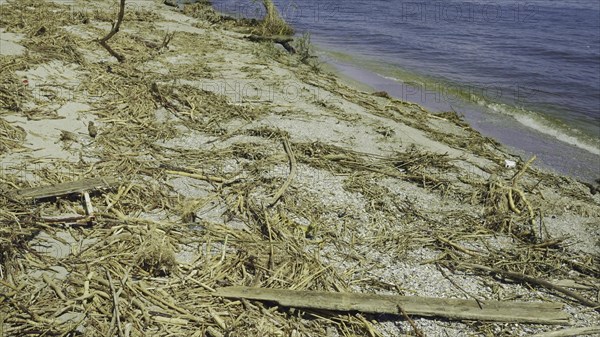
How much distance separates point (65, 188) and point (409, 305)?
3.23m

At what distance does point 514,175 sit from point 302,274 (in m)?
3.68

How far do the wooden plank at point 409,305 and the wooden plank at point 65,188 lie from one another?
178cm

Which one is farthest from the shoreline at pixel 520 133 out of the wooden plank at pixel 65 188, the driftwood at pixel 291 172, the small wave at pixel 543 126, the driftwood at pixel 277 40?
the wooden plank at pixel 65 188

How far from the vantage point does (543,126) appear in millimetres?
9508

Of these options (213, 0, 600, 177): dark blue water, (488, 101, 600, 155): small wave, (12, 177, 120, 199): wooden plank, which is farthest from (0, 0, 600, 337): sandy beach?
(213, 0, 600, 177): dark blue water

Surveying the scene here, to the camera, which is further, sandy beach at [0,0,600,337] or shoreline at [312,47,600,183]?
shoreline at [312,47,600,183]

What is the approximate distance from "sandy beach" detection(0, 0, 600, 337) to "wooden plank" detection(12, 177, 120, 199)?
0.9 inches

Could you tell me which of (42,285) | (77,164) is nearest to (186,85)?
(77,164)

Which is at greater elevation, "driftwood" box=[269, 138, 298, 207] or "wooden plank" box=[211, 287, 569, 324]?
"driftwood" box=[269, 138, 298, 207]

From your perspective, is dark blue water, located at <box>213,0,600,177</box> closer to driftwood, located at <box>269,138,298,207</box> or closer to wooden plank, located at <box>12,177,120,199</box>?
driftwood, located at <box>269,138,298,207</box>

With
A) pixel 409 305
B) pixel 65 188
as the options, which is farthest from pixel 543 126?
pixel 65 188

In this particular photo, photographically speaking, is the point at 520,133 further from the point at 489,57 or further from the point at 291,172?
the point at 291,172

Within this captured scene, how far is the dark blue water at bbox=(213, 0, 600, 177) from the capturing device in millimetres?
9445

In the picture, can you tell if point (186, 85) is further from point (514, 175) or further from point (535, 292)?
point (535, 292)
